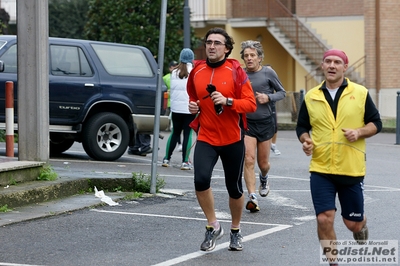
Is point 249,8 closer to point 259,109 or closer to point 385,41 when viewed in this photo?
point 385,41

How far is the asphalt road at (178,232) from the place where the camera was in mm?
7719

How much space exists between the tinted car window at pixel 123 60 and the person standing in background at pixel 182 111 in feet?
3.03

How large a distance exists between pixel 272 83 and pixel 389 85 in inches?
824

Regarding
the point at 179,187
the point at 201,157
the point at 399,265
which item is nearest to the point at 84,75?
the point at 179,187

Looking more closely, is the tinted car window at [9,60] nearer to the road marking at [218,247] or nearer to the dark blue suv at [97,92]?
the dark blue suv at [97,92]

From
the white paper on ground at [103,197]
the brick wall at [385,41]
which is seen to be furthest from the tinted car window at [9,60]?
the brick wall at [385,41]

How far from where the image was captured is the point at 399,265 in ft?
24.2

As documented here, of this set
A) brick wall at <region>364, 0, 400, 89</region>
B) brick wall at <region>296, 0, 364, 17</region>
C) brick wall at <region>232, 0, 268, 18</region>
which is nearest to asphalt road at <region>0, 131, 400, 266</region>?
brick wall at <region>364, 0, 400, 89</region>

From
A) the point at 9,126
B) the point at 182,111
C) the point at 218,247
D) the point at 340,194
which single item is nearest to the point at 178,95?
the point at 182,111

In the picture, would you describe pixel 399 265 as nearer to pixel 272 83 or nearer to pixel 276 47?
pixel 272 83

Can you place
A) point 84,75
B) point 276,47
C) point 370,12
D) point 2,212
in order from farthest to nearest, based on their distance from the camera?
point 276,47 → point 370,12 → point 84,75 → point 2,212

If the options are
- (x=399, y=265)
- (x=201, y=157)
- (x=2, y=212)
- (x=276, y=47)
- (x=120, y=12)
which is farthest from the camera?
(x=276, y=47)

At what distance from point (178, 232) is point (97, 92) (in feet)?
21.6

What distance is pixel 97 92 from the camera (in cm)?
1520
